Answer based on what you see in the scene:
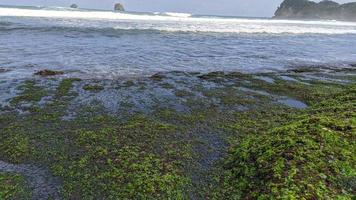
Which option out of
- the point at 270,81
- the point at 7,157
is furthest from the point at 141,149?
the point at 270,81

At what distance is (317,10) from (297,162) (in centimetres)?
17040

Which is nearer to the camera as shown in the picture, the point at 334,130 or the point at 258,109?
the point at 334,130

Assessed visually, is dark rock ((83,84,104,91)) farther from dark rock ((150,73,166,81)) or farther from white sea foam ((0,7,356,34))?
white sea foam ((0,7,356,34))

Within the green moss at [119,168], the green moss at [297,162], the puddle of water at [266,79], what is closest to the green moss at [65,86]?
the green moss at [119,168]

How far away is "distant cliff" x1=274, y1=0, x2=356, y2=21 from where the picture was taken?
140 m

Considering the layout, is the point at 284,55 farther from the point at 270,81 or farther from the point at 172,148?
the point at 172,148

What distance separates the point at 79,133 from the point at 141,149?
69.3 inches

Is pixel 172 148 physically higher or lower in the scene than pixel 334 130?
lower

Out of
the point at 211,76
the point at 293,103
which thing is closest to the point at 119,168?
the point at 293,103

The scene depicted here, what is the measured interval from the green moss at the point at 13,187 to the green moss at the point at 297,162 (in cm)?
338

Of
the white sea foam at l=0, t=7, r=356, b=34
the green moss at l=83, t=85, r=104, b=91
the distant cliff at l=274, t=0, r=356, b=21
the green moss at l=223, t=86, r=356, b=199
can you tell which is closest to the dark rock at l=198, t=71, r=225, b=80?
the green moss at l=83, t=85, r=104, b=91

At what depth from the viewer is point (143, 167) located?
18.8ft

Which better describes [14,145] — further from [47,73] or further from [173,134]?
[47,73]

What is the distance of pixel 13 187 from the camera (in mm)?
5066
